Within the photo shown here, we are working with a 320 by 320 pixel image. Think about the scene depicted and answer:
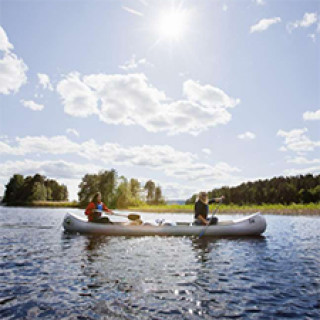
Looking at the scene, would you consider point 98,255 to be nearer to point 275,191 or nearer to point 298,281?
point 298,281

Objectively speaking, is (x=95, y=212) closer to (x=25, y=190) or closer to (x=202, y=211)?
(x=202, y=211)

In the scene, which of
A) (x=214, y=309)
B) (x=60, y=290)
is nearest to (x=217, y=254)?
(x=214, y=309)

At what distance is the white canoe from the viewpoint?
14.1m

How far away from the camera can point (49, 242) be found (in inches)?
478

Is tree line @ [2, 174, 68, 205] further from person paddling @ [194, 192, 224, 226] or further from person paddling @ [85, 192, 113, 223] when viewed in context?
person paddling @ [194, 192, 224, 226]

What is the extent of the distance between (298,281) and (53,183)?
97658mm

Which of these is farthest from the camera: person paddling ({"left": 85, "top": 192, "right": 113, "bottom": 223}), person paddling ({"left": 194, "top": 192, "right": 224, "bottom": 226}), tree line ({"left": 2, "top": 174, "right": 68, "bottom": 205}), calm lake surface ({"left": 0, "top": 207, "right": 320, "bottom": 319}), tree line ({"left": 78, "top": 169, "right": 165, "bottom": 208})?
tree line ({"left": 2, "top": 174, "right": 68, "bottom": 205})

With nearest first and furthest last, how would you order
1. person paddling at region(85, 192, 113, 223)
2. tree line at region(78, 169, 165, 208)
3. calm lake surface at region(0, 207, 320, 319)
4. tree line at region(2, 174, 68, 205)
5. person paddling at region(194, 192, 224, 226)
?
calm lake surface at region(0, 207, 320, 319) < person paddling at region(194, 192, 224, 226) < person paddling at region(85, 192, 113, 223) < tree line at region(78, 169, 165, 208) < tree line at region(2, 174, 68, 205)

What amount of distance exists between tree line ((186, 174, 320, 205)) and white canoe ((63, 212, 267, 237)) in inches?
1675

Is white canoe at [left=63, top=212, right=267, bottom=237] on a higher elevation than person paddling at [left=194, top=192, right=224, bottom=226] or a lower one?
lower

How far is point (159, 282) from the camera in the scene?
6457mm

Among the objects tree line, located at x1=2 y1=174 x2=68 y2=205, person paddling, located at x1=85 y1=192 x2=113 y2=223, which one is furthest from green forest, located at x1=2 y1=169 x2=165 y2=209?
person paddling, located at x1=85 y1=192 x2=113 y2=223

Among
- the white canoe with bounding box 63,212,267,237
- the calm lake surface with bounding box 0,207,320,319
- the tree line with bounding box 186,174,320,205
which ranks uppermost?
the tree line with bounding box 186,174,320,205

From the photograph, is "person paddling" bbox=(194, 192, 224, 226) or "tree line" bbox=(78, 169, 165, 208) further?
"tree line" bbox=(78, 169, 165, 208)
